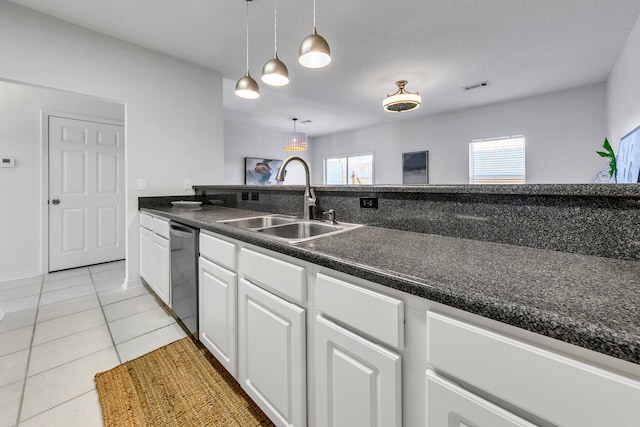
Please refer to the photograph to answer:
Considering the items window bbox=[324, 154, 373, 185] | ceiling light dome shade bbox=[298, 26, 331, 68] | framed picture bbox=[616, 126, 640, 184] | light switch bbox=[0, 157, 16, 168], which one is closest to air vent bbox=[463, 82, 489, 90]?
framed picture bbox=[616, 126, 640, 184]

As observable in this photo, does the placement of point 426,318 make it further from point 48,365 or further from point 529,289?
point 48,365

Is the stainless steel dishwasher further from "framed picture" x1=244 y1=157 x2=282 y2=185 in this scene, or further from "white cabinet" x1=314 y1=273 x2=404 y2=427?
"framed picture" x1=244 y1=157 x2=282 y2=185

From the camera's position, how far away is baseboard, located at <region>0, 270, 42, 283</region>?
2.91 metres

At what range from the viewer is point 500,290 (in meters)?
0.57

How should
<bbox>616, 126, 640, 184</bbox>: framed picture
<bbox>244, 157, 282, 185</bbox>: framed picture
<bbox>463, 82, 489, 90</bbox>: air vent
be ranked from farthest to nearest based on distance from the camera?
<bbox>244, 157, 282, 185</bbox>: framed picture → <bbox>463, 82, 489, 90</bbox>: air vent → <bbox>616, 126, 640, 184</bbox>: framed picture

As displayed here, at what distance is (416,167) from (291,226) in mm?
4745

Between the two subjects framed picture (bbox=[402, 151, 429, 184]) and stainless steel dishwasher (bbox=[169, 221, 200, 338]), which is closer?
stainless steel dishwasher (bbox=[169, 221, 200, 338])

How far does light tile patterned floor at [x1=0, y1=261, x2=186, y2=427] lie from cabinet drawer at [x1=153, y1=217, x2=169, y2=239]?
672 mm

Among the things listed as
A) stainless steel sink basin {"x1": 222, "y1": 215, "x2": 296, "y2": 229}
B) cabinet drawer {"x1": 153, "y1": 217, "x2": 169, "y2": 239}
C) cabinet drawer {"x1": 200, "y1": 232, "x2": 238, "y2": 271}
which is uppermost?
stainless steel sink basin {"x1": 222, "y1": 215, "x2": 296, "y2": 229}

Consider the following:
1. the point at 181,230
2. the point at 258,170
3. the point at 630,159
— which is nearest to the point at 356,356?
the point at 181,230

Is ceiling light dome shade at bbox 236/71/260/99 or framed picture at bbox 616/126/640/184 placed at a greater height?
ceiling light dome shade at bbox 236/71/260/99

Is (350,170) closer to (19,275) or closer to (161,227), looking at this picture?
(161,227)

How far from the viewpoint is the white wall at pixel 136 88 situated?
2.21 metres

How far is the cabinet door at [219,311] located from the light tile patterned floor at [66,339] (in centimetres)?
54
